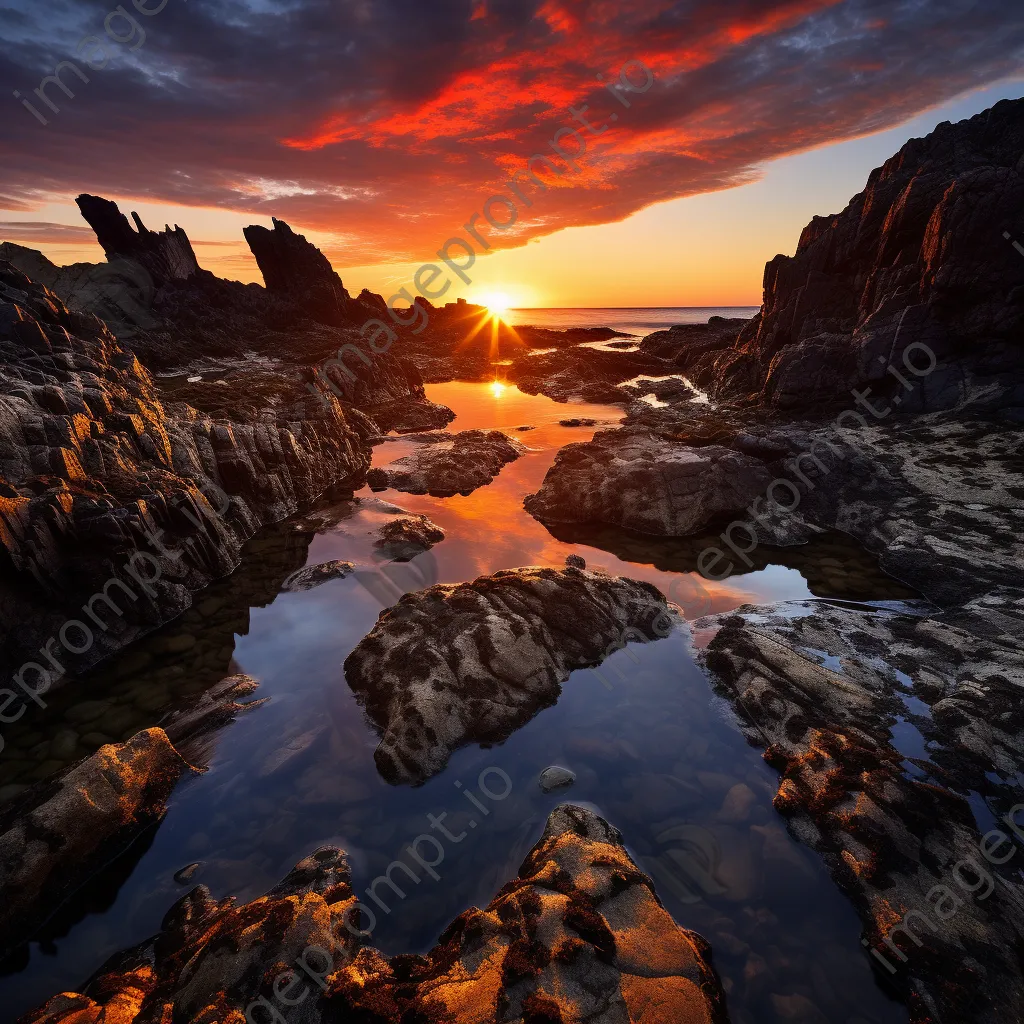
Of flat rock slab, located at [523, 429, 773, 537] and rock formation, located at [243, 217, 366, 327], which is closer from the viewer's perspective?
flat rock slab, located at [523, 429, 773, 537]

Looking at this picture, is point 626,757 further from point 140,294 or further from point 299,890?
point 140,294

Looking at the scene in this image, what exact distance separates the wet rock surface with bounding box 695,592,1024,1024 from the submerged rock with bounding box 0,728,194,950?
51.7ft

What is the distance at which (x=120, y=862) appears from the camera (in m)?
11.0

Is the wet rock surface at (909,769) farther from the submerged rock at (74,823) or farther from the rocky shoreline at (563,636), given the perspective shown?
Result: the submerged rock at (74,823)

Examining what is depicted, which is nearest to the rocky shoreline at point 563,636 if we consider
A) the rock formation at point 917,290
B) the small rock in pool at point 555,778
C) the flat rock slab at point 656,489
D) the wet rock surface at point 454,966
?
the wet rock surface at point 454,966

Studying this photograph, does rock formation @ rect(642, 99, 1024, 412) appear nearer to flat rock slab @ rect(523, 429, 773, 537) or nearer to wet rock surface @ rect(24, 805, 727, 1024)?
flat rock slab @ rect(523, 429, 773, 537)

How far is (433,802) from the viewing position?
488 inches

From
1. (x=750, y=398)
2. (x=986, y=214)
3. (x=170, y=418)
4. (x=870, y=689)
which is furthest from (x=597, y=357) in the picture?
(x=870, y=689)

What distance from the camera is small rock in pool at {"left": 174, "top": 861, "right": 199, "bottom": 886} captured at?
10664 millimetres

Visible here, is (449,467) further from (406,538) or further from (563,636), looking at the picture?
(563,636)

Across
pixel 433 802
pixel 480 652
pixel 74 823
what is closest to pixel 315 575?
pixel 480 652

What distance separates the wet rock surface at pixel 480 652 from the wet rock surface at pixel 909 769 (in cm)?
418

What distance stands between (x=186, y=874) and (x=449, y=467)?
31.1 metres

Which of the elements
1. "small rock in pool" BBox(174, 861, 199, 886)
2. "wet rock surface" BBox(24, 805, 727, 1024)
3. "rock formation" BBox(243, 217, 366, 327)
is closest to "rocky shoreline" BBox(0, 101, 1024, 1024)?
"wet rock surface" BBox(24, 805, 727, 1024)
